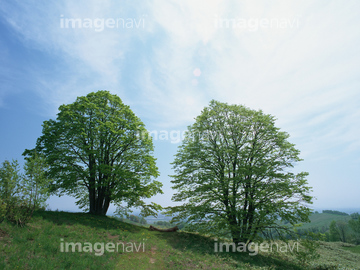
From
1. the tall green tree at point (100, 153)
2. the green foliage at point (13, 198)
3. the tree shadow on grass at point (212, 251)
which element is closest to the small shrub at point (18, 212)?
the green foliage at point (13, 198)

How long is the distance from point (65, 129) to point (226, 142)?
65.6 ft

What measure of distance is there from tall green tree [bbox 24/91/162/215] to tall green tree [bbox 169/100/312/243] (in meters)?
5.10

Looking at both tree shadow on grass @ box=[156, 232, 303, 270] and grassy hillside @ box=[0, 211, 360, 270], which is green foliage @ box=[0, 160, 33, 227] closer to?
grassy hillside @ box=[0, 211, 360, 270]

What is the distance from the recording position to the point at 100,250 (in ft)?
46.1

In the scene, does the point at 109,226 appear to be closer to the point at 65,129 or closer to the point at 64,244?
the point at 64,244

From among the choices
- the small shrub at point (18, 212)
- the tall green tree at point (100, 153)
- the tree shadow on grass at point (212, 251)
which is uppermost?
the tall green tree at point (100, 153)

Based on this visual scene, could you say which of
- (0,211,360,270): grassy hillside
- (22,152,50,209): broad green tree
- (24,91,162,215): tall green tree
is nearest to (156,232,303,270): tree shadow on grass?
(0,211,360,270): grassy hillside

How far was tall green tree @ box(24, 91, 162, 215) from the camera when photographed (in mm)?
22420

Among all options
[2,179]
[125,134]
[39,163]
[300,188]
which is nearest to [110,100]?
[125,134]

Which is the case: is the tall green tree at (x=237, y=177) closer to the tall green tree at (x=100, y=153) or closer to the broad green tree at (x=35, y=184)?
the tall green tree at (x=100, y=153)

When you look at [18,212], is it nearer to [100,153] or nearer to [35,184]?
[35,184]

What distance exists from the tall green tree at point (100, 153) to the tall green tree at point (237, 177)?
5.10 metres

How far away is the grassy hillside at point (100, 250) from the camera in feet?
36.2

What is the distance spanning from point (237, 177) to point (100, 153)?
56.0 ft
